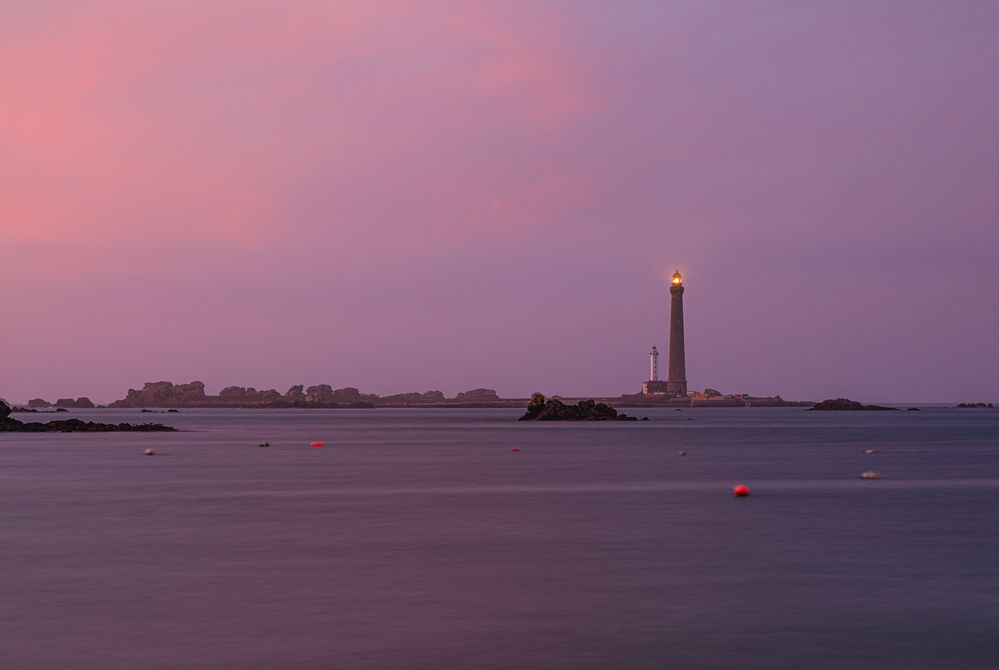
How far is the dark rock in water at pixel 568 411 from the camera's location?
595 ft

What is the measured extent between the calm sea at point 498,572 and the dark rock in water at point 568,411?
12448 cm

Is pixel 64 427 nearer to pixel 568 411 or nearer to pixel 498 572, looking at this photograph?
pixel 568 411

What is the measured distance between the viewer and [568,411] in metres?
186

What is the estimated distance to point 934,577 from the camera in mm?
24859

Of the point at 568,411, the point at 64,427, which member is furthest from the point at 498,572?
the point at 568,411

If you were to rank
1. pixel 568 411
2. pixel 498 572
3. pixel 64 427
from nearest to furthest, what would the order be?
pixel 498 572 → pixel 64 427 → pixel 568 411

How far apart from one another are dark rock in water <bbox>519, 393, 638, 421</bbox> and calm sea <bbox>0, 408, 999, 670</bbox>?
12448 cm

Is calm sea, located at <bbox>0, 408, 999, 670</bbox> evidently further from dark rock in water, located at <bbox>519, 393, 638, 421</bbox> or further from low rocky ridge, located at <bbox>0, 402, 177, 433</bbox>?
dark rock in water, located at <bbox>519, 393, 638, 421</bbox>

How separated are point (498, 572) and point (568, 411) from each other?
16125 centimetres

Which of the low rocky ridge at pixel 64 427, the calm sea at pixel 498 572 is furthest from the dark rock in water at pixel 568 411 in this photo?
the calm sea at pixel 498 572

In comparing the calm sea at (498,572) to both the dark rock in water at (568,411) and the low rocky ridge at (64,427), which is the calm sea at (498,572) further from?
the dark rock in water at (568,411)

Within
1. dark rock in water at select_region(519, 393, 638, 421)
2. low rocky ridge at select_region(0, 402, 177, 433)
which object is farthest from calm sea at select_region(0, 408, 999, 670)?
dark rock in water at select_region(519, 393, 638, 421)

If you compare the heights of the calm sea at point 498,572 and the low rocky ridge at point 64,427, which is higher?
the low rocky ridge at point 64,427

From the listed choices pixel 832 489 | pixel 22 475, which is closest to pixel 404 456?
pixel 22 475
